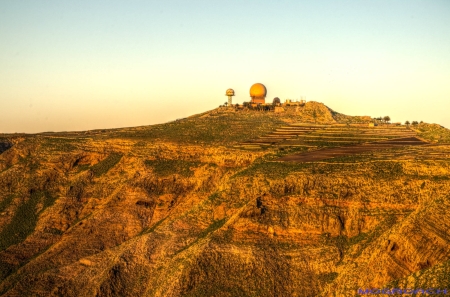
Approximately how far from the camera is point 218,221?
63.1m

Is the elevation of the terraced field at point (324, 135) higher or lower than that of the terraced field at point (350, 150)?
higher

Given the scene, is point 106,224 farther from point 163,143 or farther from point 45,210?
point 163,143

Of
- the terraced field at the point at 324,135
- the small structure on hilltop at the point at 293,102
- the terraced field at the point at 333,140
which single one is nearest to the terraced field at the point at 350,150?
the terraced field at the point at 333,140

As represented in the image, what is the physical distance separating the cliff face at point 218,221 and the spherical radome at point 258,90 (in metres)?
50.4

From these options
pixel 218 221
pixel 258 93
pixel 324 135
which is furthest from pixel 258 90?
pixel 218 221

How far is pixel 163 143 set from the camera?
289 feet

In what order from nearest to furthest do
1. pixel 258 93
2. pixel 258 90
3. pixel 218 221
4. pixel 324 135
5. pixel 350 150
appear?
pixel 218 221 < pixel 350 150 < pixel 324 135 < pixel 258 90 < pixel 258 93

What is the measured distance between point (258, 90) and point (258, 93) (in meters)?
0.74

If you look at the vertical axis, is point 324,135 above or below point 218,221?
above

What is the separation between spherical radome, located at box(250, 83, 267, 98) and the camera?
136 m

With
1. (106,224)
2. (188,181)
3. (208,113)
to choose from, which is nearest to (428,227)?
(188,181)

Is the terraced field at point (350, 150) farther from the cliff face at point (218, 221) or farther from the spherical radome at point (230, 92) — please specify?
the spherical radome at point (230, 92)

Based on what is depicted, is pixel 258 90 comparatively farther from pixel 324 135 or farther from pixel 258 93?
pixel 324 135

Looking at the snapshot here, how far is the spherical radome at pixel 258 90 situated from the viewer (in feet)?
446
